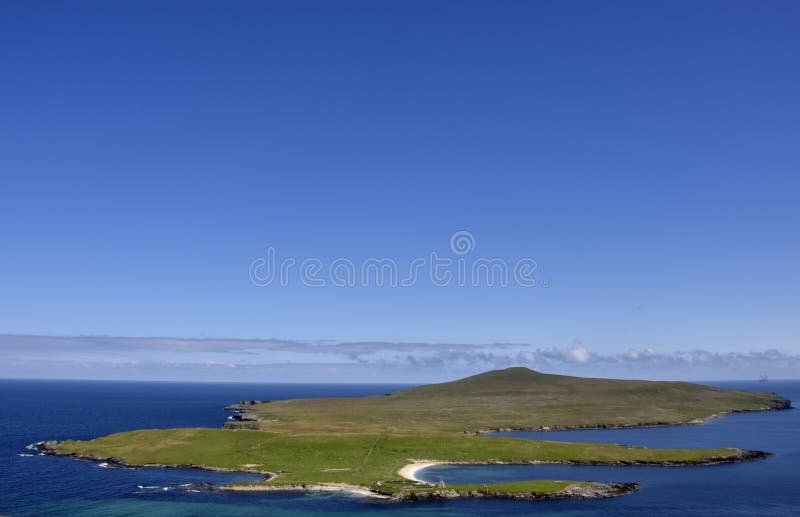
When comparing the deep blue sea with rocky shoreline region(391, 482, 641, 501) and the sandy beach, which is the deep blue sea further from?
the sandy beach

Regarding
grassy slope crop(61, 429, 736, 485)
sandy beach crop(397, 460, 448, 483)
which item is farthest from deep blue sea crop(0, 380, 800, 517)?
grassy slope crop(61, 429, 736, 485)

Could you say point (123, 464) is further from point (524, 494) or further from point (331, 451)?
point (524, 494)

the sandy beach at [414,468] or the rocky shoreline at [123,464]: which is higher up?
the sandy beach at [414,468]

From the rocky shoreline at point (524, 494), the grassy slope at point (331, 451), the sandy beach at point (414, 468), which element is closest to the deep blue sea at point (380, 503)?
the rocky shoreline at point (524, 494)

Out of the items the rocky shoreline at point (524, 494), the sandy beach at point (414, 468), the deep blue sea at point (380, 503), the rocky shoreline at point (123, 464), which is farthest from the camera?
the rocky shoreline at point (123, 464)

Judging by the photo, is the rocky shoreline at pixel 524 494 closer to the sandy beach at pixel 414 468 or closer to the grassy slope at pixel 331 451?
the sandy beach at pixel 414 468

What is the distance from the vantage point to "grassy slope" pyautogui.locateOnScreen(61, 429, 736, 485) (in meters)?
123

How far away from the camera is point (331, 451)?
438ft

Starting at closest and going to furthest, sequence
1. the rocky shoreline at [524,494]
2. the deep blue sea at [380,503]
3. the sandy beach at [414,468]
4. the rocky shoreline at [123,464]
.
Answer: the deep blue sea at [380,503] → the rocky shoreline at [524,494] → the sandy beach at [414,468] → the rocky shoreline at [123,464]

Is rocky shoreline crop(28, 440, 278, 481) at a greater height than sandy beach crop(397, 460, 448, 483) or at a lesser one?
lesser

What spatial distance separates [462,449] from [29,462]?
313 ft

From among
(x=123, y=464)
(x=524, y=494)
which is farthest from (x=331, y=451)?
(x=524, y=494)

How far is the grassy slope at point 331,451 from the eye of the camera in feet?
404

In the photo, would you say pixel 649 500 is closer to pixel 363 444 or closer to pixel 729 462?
pixel 729 462
